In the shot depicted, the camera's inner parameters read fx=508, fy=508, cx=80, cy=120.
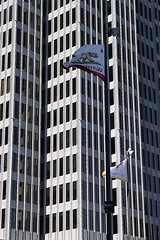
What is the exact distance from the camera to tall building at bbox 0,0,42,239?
67625 mm

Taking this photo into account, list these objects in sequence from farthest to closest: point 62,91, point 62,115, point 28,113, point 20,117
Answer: point 62,91
point 28,113
point 62,115
point 20,117

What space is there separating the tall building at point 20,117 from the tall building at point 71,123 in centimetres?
14

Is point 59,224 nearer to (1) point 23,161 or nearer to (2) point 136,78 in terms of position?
(1) point 23,161

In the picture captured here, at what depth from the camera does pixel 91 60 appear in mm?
28172

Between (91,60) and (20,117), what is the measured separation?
149 feet

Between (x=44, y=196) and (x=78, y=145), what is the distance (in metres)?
9.01

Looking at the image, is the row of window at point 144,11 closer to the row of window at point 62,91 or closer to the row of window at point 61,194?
the row of window at point 62,91

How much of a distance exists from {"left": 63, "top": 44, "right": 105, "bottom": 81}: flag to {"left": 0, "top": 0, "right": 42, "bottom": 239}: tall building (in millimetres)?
41428

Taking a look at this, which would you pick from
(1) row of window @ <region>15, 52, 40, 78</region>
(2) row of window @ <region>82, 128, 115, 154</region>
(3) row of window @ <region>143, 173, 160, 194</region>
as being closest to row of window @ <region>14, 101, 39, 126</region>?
(1) row of window @ <region>15, 52, 40, 78</region>

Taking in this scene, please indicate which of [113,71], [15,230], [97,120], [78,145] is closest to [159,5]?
[113,71]

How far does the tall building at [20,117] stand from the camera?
67.6m

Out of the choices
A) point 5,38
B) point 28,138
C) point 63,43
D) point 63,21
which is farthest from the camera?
point 63,21

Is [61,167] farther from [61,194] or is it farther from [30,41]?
[30,41]

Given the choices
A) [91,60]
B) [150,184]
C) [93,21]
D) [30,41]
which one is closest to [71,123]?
[150,184]
